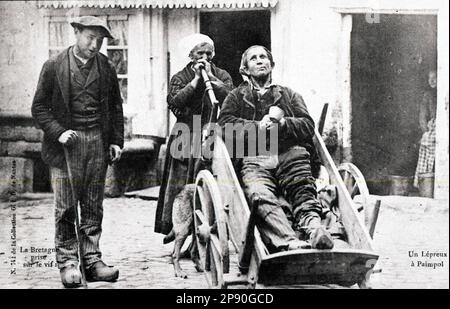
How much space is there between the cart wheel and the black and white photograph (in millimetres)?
14

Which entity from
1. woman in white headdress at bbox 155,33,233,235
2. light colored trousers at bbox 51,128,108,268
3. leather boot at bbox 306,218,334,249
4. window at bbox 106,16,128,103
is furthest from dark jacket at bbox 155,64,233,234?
window at bbox 106,16,128,103

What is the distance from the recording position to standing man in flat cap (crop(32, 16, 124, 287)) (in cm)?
490

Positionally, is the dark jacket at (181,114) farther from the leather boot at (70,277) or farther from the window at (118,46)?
the window at (118,46)

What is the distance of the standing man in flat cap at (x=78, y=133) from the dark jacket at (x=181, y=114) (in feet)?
2.14

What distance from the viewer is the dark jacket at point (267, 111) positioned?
4785 millimetres

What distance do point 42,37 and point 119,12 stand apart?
103 centimetres

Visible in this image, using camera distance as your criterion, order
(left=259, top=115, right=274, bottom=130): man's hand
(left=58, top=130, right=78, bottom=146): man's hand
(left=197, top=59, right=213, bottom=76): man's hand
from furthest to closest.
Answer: (left=197, top=59, right=213, bottom=76): man's hand
(left=58, top=130, right=78, bottom=146): man's hand
(left=259, top=115, right=274, bottom=130): man's hand

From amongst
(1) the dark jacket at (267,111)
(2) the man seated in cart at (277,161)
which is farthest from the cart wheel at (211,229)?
(1) the dark jacket at (267,111)

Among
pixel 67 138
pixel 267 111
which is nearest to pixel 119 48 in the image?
pixel 67 138

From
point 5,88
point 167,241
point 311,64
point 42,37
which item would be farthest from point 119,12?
point 167,241

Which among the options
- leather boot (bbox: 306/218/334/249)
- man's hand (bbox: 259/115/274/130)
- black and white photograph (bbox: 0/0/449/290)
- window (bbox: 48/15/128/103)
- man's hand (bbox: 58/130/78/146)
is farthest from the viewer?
window (bbox: 48/15/128/103)

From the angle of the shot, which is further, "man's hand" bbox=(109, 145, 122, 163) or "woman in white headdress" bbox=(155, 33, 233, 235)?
"woman in white headdress" bbox=(155, 33, 233, 235)

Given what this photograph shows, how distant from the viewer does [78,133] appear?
4969mm

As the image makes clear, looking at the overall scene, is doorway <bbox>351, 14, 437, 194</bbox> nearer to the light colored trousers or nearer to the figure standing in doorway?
the figure standing in doorway
